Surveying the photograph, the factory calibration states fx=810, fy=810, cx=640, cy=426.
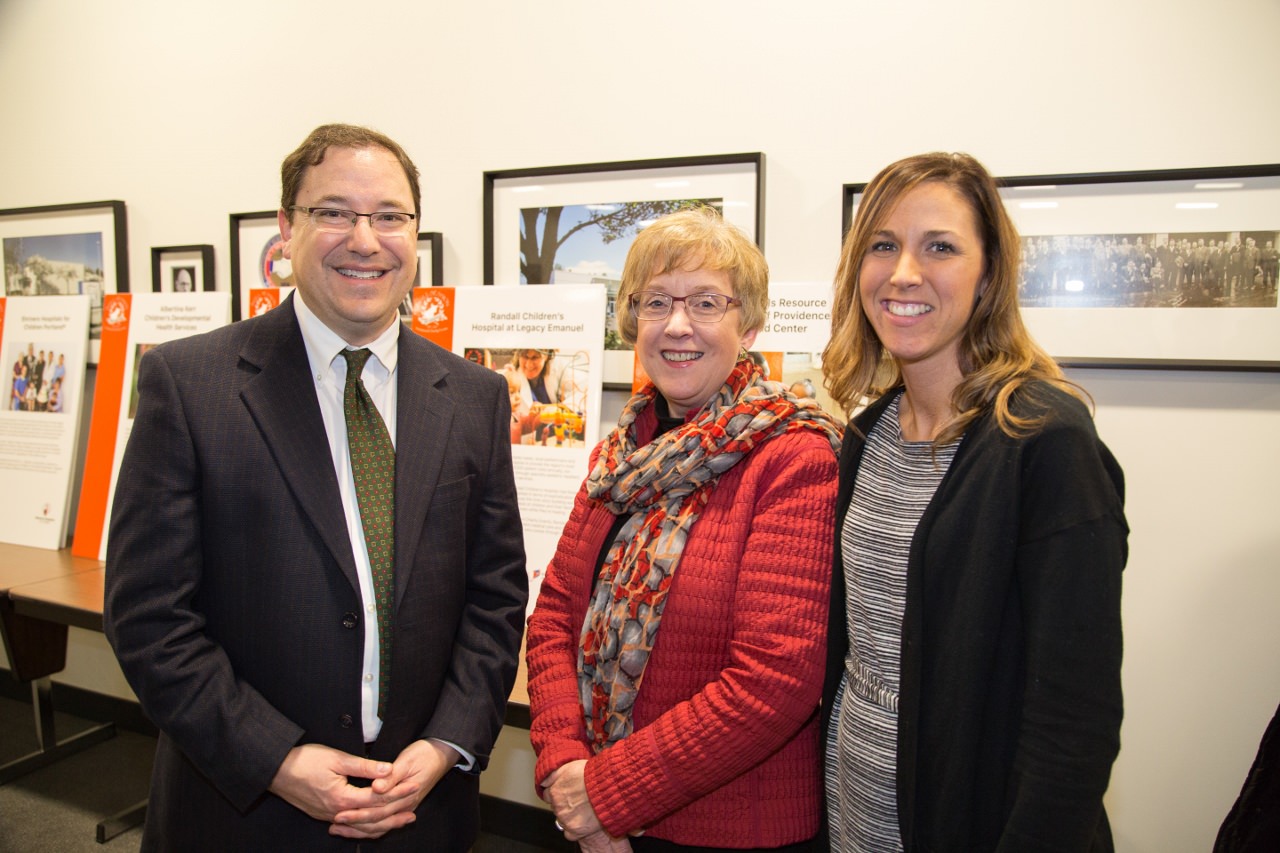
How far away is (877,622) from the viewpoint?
1223 millimetres

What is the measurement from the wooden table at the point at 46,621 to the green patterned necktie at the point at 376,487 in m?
1.58

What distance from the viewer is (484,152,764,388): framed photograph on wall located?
2355mm

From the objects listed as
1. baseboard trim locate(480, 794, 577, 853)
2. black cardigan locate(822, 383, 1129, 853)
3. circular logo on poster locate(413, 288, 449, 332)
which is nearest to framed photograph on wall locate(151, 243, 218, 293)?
circular logo on poster locate(413, 288, 449, 332)

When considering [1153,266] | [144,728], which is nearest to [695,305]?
[1153,266]

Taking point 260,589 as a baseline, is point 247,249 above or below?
above

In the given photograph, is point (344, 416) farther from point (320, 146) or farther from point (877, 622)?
point (877, 622)

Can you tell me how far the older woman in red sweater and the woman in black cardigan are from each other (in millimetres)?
89

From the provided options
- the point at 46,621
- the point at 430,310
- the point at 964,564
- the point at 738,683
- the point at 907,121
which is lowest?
the point at 46,621

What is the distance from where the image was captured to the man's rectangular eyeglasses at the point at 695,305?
4.70ft

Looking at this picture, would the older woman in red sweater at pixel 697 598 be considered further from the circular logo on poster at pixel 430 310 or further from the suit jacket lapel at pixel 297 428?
the circular logo on poster at pixel 430 310

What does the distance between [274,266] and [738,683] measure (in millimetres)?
2570

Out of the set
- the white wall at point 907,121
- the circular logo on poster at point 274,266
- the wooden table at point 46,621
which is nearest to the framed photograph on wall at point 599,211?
the white wall at point 907,121

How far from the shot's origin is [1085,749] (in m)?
0.99

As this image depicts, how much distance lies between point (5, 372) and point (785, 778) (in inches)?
144
